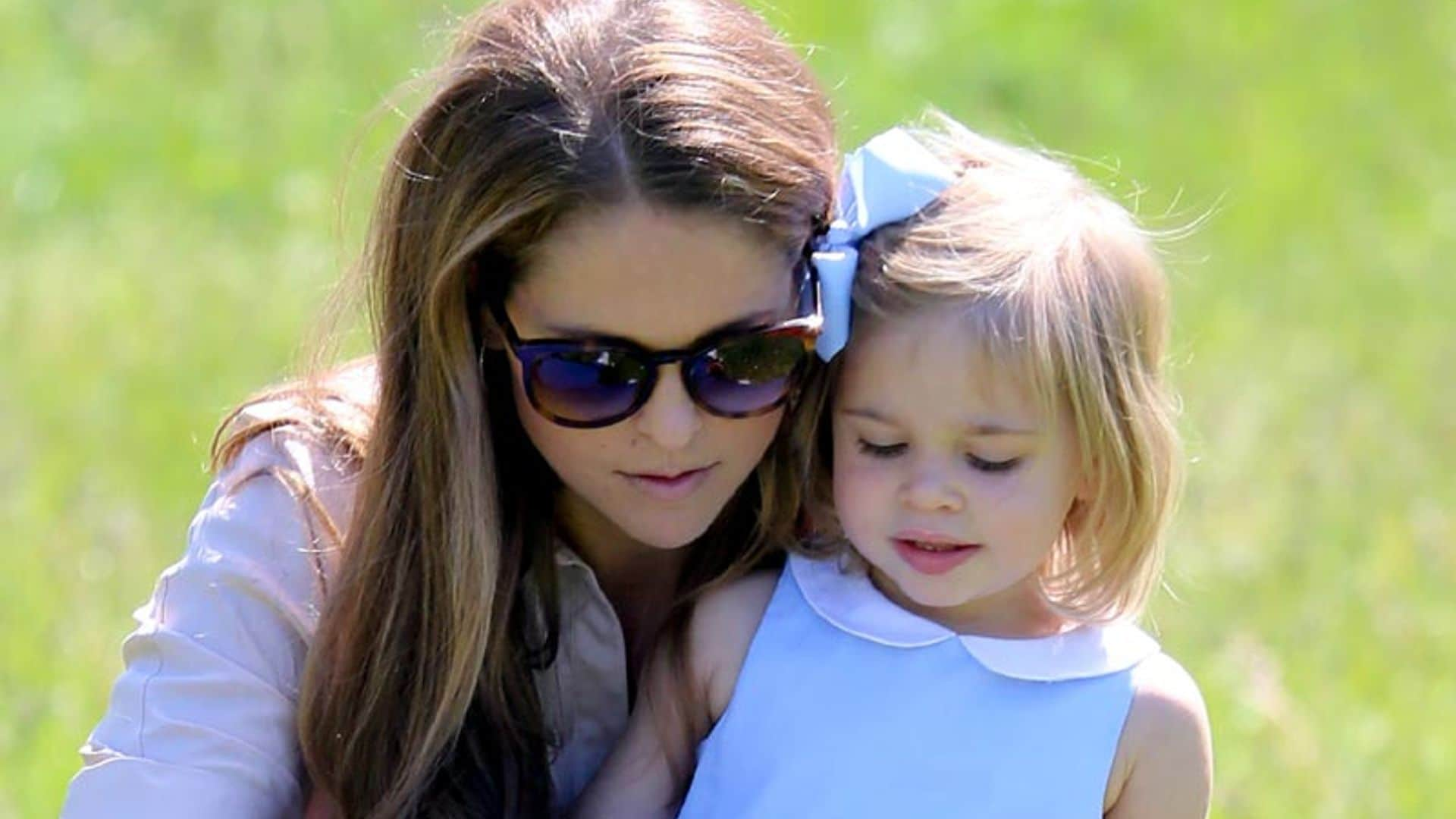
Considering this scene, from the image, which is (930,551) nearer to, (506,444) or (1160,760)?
(1160,760)

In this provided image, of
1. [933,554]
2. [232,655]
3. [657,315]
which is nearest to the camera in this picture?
[657,315]

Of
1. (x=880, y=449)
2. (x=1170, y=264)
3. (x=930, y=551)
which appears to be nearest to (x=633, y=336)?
(x=880, y=449)

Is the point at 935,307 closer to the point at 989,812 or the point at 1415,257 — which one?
the point at 989,812

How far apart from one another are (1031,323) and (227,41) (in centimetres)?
668

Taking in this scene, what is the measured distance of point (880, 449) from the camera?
121 inches

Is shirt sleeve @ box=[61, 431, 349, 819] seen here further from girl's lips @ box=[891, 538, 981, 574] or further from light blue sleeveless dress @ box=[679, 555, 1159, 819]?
girl's lips @ box=[891, 538, 981, 574]

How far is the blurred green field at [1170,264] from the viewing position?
5195 mm

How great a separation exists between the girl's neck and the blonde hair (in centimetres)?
2

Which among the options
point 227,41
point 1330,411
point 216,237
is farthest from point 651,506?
point 227,41

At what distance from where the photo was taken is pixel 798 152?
3129 mm

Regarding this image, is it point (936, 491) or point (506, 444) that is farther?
point (506, 444)

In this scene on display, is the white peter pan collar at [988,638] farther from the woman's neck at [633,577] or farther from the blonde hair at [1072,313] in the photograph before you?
the woman's neck at [633,577]

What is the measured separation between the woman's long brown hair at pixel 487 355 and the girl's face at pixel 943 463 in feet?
0.53

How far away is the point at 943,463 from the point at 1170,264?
2.39 m
